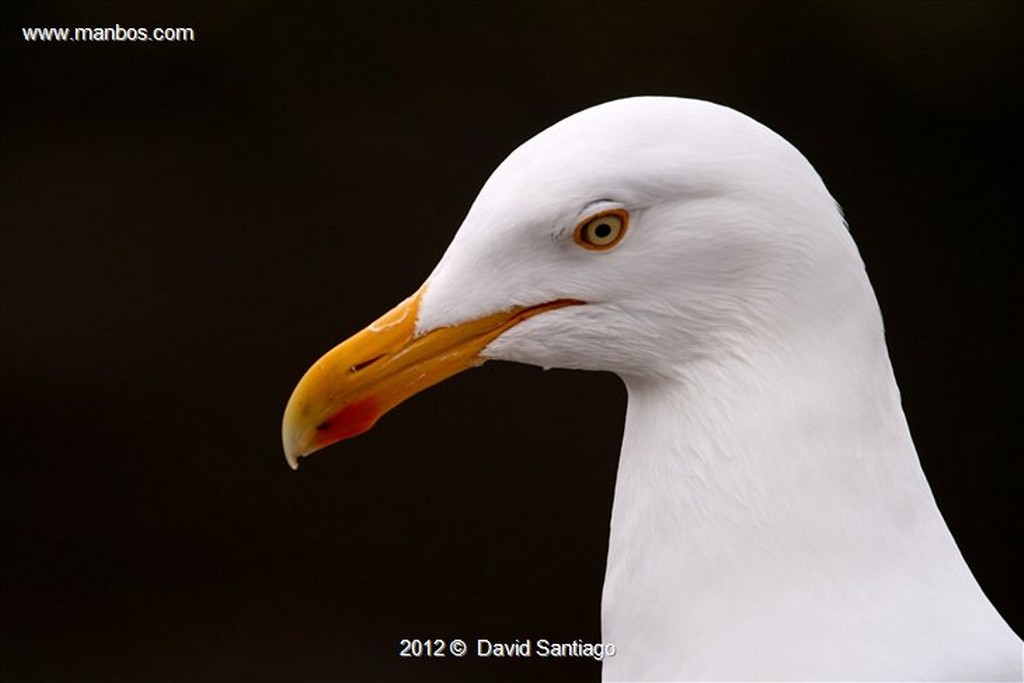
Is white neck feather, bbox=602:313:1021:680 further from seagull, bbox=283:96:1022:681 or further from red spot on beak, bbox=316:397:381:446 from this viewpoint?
red spot on beak, bbox=316:397:381:446

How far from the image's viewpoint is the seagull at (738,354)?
1395 millimetres

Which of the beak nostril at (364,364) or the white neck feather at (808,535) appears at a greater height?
the beak nostril at (364,364)

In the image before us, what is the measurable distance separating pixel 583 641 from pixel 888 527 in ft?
2.33

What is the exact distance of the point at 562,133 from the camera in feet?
4.62

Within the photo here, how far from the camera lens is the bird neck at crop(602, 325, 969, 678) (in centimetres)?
140

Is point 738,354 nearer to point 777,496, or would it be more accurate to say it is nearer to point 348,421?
point 777,496

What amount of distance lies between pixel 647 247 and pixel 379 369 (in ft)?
0.90

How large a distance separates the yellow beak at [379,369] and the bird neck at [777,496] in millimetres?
174

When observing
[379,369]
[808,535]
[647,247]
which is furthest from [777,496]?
[379,369]

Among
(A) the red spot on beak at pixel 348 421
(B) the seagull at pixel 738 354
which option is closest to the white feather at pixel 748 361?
(B) the seagull at pixel 738 354

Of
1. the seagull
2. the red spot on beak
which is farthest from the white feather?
the red spot on beak

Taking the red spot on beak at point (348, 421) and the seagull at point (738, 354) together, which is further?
the red spot on beak at point (348, 421)

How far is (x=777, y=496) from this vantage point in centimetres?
141

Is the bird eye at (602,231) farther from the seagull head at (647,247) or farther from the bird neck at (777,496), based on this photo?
the bird neck at (777,496)
